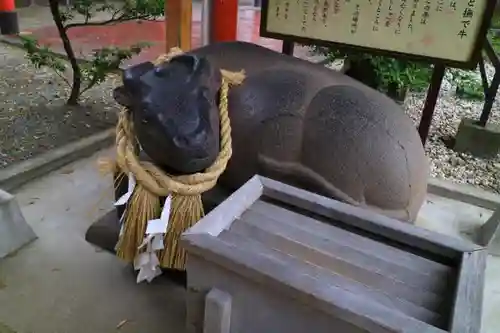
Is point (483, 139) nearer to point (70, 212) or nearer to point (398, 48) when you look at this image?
point (398, 48)

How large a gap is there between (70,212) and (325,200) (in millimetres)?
1264

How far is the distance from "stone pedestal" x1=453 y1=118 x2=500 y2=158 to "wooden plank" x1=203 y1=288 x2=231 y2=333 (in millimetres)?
2474

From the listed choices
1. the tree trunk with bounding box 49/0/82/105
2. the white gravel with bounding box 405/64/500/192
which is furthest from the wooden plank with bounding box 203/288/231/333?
the tree trunk with bounding box 49/0/82/105

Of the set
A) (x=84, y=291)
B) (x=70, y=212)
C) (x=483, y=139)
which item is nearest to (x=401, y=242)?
(x=84, y=291)

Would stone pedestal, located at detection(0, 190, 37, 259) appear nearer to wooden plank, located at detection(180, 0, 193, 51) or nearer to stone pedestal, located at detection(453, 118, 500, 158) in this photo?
wooden plank, located at detection(180, 0, 193, 51)

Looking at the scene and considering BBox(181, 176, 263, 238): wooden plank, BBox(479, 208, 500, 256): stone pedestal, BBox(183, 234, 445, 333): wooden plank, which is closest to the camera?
BBox(183, 234, 445, 333): wooden plank

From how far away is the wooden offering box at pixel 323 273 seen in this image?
0.90 metres

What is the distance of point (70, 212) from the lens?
81.4 inches

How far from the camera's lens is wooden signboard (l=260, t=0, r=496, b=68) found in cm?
201

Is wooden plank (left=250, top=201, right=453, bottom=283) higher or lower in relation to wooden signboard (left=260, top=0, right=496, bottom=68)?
lower

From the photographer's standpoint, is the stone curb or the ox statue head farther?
the stone curb

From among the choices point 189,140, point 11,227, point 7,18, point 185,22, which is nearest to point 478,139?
point 185,22

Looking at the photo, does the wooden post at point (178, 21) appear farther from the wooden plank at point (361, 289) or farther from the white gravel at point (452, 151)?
the wooden plank at point (361, 289)

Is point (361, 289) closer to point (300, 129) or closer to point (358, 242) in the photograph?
point (358, 242)
